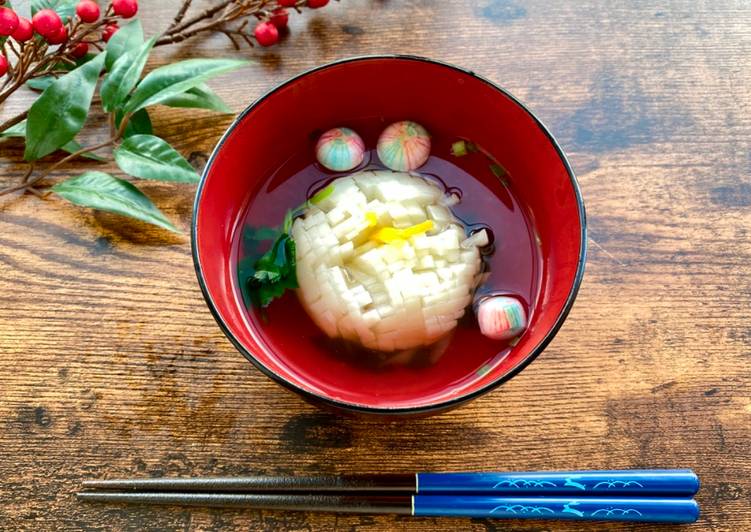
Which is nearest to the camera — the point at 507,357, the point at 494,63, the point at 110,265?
the point at 507,357

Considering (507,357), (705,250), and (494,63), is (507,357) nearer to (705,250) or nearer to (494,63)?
(705,250)

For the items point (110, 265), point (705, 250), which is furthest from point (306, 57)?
point (705, 250)

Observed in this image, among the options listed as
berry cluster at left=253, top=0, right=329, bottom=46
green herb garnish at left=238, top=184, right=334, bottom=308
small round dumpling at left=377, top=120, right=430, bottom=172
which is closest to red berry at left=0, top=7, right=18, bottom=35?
berry cluster at left=253, top=0, right=329, bottom=46

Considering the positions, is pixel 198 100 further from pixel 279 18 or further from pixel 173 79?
pixel 279 18

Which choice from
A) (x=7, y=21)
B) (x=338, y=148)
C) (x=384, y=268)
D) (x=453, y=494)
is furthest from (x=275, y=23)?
(x=453, y=494)

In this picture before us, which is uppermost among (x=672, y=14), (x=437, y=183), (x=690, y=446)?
(x=672, y=14)

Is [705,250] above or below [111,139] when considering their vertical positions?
below

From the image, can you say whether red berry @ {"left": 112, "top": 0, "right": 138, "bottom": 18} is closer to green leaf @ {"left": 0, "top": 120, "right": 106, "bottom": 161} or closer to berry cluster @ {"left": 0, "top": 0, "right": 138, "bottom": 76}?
berry cluster @ {"left": 0, "top": 0, "right": 138, "bottom": 76}
